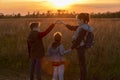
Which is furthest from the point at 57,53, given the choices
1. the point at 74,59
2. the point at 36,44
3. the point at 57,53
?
the point at 74,59

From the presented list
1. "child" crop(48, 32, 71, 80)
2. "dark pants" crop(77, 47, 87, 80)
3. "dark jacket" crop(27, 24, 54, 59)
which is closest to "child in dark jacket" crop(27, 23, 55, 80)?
"dark jacket" crop(27, 24, 54, 59)

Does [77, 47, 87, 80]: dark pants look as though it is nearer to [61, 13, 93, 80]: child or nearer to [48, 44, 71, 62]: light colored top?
[61, 13, 93, 80]: child

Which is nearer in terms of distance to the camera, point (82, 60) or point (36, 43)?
point (82, 60)

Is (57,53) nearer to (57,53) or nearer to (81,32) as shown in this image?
(57,53)

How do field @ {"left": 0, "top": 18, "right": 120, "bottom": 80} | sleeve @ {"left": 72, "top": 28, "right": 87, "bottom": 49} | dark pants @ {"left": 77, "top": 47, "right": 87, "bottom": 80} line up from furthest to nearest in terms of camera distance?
field @ {"left": 0, "top": 18, "right": 120, "bottom": 80} < dark pants @ {"left": 77, "top": 47, "right": 87, "bottom": 80} < sleeve @ {"left": 72, "top": 28, "right": 87, "bottom": 49}

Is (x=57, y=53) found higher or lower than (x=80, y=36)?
lower

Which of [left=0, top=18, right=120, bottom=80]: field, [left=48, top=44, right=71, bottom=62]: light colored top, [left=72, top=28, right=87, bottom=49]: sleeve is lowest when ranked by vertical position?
[left=0, top=18, right=120, bottom=80]: field

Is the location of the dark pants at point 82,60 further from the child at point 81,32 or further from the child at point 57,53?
the child at point 57,53

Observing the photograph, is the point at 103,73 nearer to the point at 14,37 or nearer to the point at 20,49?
the point at 20,49

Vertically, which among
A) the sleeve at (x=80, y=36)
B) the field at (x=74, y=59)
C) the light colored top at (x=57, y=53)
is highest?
the sleeve at (x=80, y=36)

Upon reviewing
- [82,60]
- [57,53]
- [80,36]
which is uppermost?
[80,36]

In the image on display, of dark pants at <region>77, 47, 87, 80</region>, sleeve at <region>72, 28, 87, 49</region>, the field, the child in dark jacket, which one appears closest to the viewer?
sleeve at <region>72, 28, 87, 49</region>

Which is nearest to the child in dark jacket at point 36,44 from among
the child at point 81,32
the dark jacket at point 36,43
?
the dark jacket at point 36,43

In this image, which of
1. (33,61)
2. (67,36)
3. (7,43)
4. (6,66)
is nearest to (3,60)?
(6,66)
